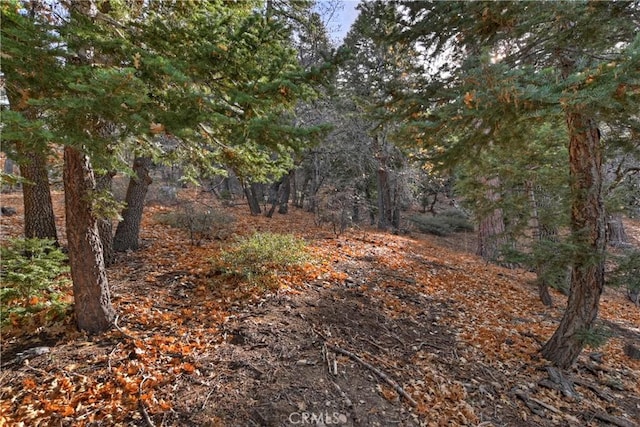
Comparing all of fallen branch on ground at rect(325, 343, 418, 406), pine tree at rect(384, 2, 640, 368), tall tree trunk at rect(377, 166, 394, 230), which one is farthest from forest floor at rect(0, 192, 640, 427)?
tall tree trunk at rect(377, 166, 394, 230)

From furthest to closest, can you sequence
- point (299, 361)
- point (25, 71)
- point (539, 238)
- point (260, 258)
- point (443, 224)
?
point (443, 224)
point (539, 238)
point (260, 258)
point (299, 361)
point (25, 71)

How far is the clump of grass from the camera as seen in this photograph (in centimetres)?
555

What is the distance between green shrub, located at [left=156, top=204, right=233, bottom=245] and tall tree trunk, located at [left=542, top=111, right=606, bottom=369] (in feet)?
24.3

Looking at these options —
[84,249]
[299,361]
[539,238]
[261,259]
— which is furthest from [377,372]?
[539,238]

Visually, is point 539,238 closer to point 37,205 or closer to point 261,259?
point 261,259

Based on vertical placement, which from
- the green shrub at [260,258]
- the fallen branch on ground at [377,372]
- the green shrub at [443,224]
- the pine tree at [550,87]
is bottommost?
the fallen branch on ground at [377,372]

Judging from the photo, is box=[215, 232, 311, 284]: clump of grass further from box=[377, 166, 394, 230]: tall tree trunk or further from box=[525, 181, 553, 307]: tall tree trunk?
box=[377, 166, 394, 230]: tall tree trunk

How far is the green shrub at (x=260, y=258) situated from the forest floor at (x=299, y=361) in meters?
0.24

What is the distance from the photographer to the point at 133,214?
6.79m

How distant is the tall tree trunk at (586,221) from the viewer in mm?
3852

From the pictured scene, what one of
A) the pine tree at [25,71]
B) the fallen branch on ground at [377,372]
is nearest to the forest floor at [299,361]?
the fallen branch on ground at [377,372]

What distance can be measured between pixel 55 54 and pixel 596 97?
14.2 feet

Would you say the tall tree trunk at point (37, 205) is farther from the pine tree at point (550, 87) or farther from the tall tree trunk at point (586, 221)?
the tall tree trunk at point (586, 221)

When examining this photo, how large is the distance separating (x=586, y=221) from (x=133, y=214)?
802 cm
